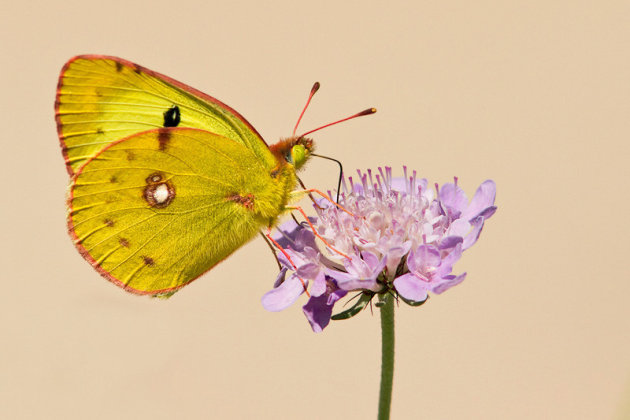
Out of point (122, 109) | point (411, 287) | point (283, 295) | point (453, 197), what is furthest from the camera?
point (122, 109)

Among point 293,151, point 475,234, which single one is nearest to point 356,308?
point 475,234

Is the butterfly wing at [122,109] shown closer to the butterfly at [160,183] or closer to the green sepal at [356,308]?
the butterfly at [160,183]

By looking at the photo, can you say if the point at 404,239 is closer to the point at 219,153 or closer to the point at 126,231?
the point at 219,153

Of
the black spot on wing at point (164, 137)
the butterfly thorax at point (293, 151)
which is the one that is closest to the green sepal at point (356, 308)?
the butterfly thorax at point (293, 151)

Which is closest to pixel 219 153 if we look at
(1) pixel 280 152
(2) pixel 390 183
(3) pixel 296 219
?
(1) pixel 280 152

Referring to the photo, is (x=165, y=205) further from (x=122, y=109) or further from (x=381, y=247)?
(x=381, y=247)

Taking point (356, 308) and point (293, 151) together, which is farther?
point (293, 151)
